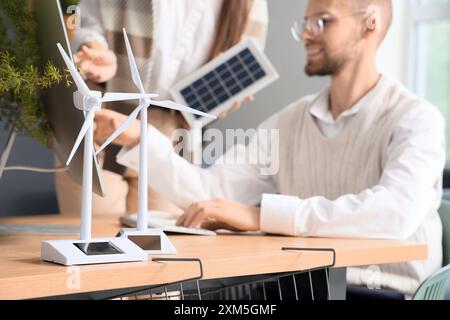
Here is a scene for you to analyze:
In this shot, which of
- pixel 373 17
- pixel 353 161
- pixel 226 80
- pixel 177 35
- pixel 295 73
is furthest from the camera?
pixel 295 73

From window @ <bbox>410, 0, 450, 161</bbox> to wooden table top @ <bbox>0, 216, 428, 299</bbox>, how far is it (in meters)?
2.27

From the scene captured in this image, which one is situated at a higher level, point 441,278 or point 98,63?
point 98,63

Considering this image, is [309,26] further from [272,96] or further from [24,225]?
[272,96]

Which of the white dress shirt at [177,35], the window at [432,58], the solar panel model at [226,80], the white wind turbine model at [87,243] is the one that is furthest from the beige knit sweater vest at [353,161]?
the window at [432,58]

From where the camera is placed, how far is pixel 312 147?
1.83 m

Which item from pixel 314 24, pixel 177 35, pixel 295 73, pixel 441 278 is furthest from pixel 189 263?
pixel 295 73

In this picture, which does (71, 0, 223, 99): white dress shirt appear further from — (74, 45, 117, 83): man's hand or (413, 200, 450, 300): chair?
(413, 200, 450, 300): chair

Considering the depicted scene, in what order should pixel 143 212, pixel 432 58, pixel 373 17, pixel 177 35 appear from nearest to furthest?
pixel 143 212 → pixel 373 17 → pixel 177 35 → pixel 432 58

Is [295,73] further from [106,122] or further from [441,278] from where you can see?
[441,278]

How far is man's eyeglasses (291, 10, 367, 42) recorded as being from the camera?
6.02 ft

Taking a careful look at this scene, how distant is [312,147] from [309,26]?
0.28m

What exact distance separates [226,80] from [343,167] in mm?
433

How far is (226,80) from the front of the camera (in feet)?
6.64

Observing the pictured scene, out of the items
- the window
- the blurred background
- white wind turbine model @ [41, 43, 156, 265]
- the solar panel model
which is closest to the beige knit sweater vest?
the solar panel model
